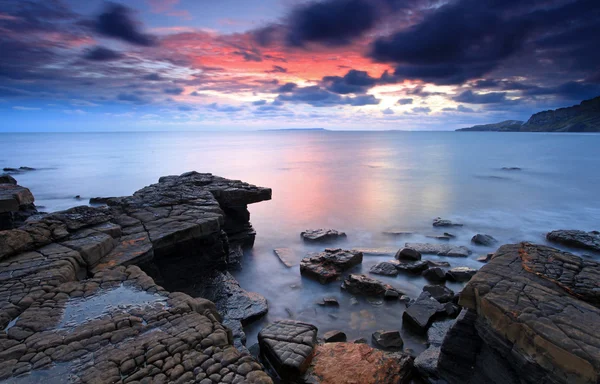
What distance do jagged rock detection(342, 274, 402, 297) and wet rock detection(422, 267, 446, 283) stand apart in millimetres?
1250

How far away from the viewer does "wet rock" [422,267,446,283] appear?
27.8 ft

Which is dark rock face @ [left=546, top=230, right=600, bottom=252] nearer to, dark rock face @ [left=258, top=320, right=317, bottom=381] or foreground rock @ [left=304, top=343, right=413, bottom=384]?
foreground rock @ [left=304, top=343, right=413, bottom=384]

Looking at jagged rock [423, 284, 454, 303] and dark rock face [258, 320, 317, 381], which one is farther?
jagged rock [423, 284, 454, 303]

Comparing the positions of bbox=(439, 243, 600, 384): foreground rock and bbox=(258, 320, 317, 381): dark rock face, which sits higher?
bbox=(439, 243, 600, 384): foreground rock

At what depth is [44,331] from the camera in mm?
3309

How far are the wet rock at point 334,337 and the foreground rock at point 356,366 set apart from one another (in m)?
0.60

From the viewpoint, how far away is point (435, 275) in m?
8.50

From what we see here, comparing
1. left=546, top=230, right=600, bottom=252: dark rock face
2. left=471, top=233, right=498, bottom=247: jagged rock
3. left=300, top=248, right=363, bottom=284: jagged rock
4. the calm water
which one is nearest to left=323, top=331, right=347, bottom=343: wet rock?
the calm water

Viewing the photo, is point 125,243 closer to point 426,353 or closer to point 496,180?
point 426,353

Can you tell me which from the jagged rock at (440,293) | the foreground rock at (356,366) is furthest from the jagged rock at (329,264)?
the foreground rock at (356,366)

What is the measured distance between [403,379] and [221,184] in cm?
791

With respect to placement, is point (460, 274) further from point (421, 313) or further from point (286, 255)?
point (286, 255)

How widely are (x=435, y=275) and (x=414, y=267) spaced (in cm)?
60

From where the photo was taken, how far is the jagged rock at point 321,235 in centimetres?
1188
